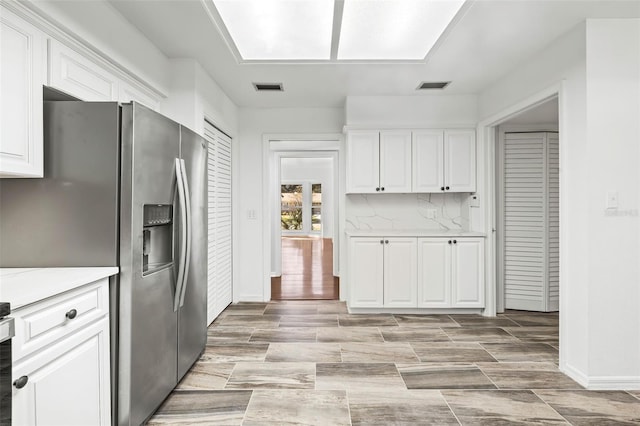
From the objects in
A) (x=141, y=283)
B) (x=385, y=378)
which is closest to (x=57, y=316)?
(x=141, y=283)

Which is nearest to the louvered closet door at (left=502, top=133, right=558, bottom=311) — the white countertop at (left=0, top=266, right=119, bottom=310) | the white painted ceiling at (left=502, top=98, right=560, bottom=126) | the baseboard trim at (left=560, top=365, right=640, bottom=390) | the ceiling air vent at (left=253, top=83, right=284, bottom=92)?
the white painted ceiling at (left=502, top=98, right=560, bottom=126)

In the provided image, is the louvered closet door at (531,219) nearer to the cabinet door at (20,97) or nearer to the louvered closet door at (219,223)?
the louvered closet door at (219,223)

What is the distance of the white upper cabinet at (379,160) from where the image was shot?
411cm

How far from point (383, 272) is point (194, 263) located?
2.16 metres

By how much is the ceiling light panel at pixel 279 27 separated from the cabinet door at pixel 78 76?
2.72 ft

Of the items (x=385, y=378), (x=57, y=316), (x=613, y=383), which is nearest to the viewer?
(x=57, y=316)

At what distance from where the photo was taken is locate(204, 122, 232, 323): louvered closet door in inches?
142

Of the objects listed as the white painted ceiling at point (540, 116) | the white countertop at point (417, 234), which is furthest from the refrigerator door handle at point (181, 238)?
the white painted ceiling at point (540, 116)

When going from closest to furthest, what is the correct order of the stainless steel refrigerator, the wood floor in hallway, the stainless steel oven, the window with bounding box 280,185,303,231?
the stainless steel oven
the stainless steel refrigerator
the wood floor in hallway
the window with bounding box 280,185,303,231

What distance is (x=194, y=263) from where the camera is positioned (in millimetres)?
2520

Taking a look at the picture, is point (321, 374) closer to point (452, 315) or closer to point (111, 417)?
point (111, 417)

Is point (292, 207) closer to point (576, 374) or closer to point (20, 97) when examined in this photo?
point (576, 374)

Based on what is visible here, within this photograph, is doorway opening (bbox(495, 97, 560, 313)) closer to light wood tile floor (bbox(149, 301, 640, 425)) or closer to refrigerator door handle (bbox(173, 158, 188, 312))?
light wood tile floor (bbox(149, 301, 640, 425))

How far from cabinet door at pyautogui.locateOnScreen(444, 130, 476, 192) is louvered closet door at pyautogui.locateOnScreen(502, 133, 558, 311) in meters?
0.44
